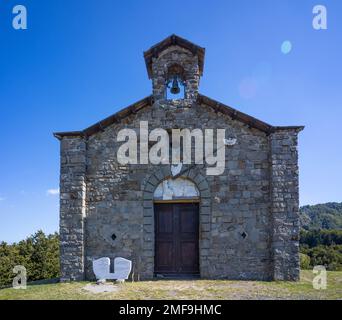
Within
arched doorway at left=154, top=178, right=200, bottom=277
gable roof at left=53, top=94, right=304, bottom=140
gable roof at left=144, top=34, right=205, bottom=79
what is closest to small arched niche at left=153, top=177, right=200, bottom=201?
arched doorway at left=154, top=178, right=200, bottom=277

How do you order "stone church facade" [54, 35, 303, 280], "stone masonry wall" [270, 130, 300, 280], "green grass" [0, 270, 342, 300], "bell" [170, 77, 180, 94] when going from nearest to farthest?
"green grass" [0, 270, 342, 300]
"stone masonry wall" [270, 130, 300, 280]
"stone church facade" [54, 35, 303, 280]
"bell" [170, 77, 180, 94]

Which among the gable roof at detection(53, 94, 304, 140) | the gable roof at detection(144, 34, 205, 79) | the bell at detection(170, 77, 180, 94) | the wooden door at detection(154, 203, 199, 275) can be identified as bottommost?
the wooden door at detection(154, 203, 199, 275)

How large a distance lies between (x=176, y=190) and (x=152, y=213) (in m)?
1.01

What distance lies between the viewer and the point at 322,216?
218 feet

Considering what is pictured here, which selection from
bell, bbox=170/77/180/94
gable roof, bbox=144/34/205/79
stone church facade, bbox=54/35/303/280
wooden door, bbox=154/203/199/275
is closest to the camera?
stone church facade, bbox=54/35/303/280

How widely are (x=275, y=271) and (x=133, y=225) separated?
4309 millimetres

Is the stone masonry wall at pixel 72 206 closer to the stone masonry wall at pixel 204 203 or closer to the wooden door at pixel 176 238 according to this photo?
the stone masonry wall at pixel 204 203

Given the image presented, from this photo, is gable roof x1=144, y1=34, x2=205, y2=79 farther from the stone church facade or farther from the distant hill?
the distant hill

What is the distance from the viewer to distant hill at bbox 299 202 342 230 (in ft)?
199

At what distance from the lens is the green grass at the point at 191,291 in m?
8.09

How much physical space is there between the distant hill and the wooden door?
171 ft

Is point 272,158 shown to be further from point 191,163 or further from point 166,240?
point 166,240

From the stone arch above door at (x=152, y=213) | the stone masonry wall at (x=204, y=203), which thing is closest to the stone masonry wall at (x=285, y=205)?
the stone masonry wall at (x=204, y=203)
